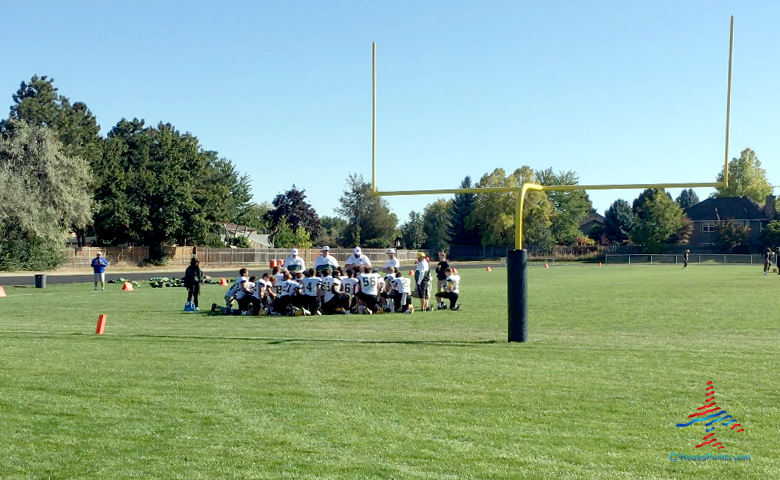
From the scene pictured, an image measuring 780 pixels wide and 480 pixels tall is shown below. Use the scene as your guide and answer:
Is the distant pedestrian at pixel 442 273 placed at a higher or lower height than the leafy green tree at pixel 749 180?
lower

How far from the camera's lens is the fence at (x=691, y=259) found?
6494 cm

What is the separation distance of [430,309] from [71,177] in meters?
34.5

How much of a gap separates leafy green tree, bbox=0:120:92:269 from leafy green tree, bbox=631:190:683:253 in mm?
53571

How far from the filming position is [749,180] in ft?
298

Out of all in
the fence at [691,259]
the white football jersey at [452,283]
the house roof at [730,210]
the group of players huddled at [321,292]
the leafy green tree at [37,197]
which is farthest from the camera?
the house roof at [730,210]

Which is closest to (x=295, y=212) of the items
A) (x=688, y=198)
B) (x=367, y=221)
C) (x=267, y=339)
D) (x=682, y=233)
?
(x=367, y=221)

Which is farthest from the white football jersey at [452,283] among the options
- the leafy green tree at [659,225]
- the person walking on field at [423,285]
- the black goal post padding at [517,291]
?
the leafy green tree at [659,225]

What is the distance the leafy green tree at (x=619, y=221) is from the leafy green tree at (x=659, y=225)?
762 inches

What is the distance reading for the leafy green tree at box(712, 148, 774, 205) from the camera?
90.2 metres

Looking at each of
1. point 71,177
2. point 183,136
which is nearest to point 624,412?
point 71,177

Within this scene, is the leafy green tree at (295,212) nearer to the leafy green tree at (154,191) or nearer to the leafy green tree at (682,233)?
the leafy green tree at (154,191)

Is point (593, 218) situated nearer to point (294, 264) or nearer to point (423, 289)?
point (423, 289)

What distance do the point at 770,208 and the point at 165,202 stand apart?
62963mm

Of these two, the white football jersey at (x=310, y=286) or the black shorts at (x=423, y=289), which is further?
the black shorts at (x=423, y=289)
